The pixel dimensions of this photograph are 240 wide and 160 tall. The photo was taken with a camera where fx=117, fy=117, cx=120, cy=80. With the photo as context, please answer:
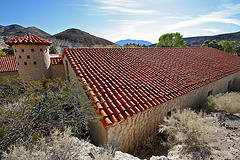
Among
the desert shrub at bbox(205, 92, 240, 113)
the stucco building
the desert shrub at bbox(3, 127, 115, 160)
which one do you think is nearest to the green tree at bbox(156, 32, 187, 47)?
the stucco building

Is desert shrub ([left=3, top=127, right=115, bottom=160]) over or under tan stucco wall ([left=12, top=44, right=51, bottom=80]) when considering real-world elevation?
under

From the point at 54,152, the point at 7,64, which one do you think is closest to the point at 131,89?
the point at 54,152

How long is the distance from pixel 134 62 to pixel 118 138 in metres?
5.08

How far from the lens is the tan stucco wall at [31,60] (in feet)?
28.5

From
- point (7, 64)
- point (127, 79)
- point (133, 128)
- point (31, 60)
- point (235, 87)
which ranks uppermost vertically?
point (31, 60)

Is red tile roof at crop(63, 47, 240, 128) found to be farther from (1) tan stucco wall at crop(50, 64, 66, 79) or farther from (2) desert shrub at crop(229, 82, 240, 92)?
(2) desert shrub at crop(229, 82, 240, 92)

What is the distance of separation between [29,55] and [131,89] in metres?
8.49

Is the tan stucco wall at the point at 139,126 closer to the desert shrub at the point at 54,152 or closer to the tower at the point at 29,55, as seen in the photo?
the desert shrub at the point at 54,152

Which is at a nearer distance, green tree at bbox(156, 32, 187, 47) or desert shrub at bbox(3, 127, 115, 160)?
desert shrub at bbox(3, 127, 115, 160)

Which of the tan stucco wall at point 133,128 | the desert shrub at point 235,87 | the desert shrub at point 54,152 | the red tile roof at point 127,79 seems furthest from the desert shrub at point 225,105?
the desert shrub at point 54,152

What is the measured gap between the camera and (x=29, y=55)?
8.85 metres

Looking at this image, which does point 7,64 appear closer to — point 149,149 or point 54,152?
point 54,152

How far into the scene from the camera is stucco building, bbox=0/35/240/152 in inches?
168

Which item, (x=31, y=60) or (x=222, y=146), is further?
(x=31, y=60)
